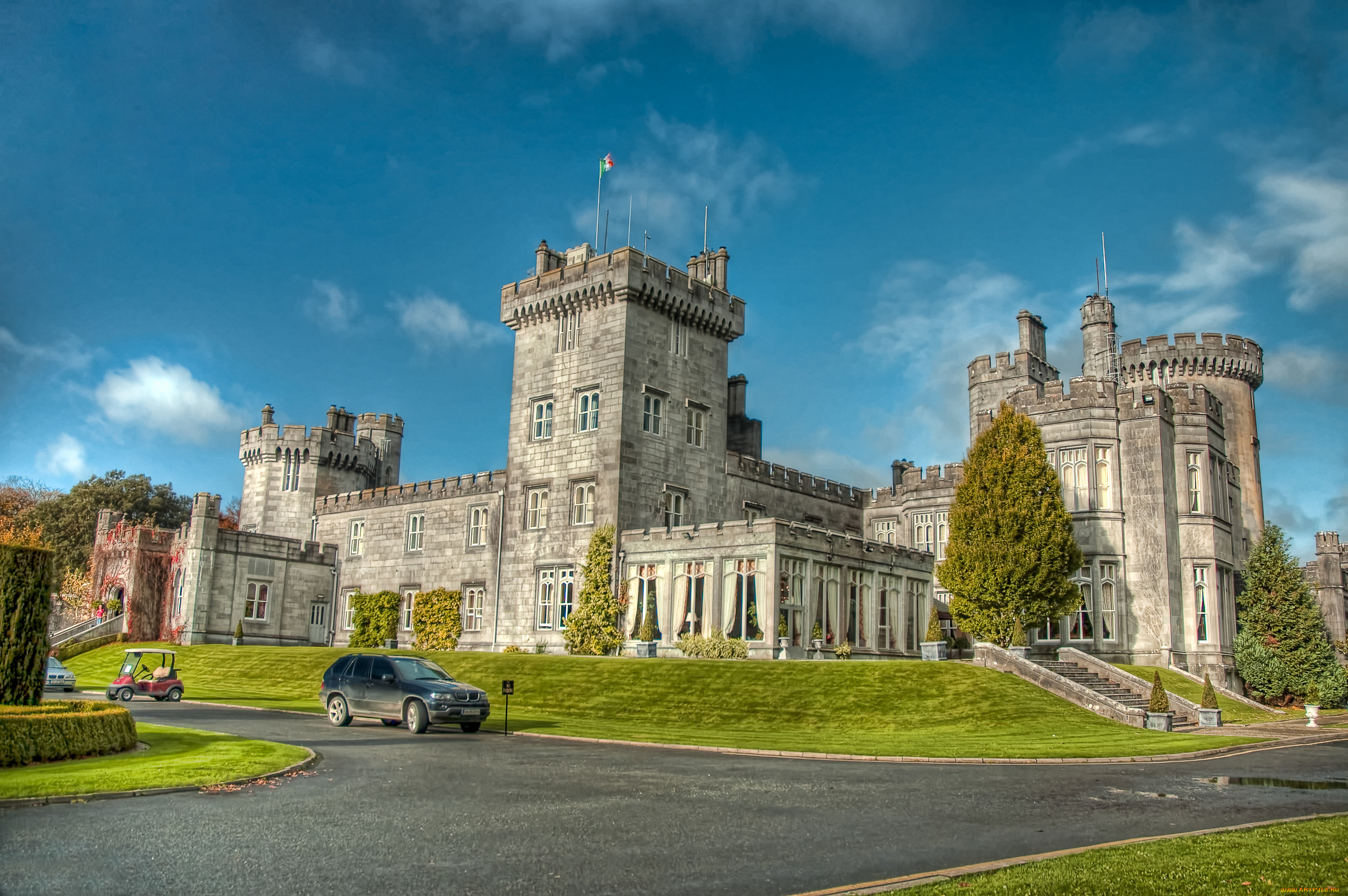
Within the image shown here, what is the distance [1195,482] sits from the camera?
134 ft

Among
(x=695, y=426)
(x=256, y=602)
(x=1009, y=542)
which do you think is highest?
(x=695, y=426)

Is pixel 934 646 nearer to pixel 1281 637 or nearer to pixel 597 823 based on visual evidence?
pixel 1281 637

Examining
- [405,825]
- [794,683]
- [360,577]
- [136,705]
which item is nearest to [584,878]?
[405,825]

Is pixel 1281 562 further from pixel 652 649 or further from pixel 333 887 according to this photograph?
pixel 333 887

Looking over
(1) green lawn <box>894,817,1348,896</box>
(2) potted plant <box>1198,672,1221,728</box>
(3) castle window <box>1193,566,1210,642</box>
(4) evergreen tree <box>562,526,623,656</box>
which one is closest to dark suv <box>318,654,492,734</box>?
(4) evergreen tree <box>562,526,623,656</box>

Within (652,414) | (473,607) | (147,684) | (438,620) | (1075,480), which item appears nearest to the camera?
(147,684)

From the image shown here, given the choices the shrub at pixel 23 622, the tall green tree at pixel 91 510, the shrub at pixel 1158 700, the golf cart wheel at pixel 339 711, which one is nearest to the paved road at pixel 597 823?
the shrub at pixel 23 622

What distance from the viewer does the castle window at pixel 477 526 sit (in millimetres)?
47562

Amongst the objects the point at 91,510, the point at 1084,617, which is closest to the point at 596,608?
the point at 1084,617

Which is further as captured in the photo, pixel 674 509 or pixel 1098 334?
pixel 1098 334

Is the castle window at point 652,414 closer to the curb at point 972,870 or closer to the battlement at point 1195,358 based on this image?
the battlement at point 1195,358

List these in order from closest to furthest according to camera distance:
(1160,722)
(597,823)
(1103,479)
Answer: (597,823) < (1160,722) < (1103,479)

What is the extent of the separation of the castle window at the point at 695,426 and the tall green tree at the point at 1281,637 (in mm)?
22461

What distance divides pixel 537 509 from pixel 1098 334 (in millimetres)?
28532
